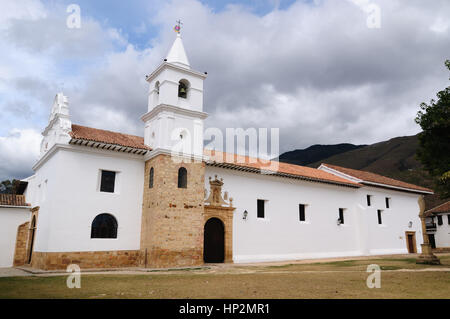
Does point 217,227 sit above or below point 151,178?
below

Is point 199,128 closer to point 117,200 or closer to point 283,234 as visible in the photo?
point 117,200

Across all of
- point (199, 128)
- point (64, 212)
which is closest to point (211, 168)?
point (199, 128)

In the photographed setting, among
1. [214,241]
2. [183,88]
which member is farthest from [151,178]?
[183,88]

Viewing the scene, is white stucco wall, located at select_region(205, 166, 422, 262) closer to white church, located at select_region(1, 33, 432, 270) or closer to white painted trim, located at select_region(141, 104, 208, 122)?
white church, located at select_region(1, 33, 432, 270)

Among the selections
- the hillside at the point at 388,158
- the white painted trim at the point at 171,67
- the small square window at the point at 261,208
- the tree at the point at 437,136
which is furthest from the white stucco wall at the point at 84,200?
the hillside at the point at 388,158

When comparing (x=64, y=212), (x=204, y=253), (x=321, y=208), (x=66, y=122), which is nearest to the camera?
(x=64, y=212)

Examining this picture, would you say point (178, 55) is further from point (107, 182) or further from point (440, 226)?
point (440, 226)

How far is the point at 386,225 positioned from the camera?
27250 millimetres

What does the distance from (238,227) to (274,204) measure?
322 cm

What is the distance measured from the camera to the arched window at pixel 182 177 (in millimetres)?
17712

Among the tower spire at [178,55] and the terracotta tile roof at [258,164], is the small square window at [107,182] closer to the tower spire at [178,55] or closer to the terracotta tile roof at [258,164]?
the terracotta tile roof at [258,164]

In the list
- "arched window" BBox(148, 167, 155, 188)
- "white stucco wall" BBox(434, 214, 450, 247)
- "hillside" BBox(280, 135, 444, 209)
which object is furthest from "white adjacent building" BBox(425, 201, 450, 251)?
"arched window" BBox(148, 167, 155, 188)

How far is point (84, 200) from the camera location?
16.0m

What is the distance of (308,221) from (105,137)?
1433 centimetres
